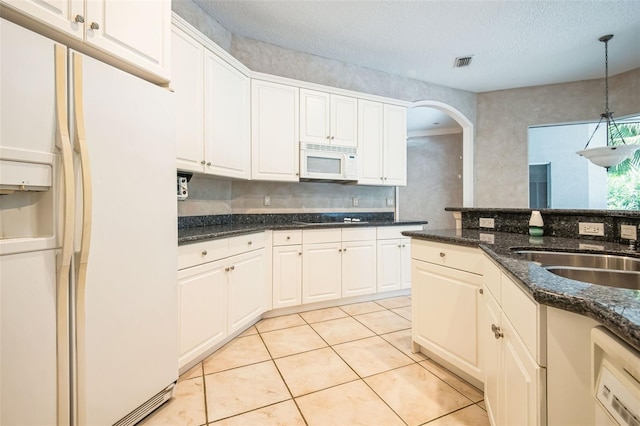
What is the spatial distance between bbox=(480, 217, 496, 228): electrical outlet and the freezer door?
2168 millimetres

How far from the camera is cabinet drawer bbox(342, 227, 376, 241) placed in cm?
313

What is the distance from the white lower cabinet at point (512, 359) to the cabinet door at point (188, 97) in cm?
207

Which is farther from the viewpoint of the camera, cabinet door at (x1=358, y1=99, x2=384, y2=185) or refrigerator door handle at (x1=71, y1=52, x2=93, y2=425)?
cabinet door at (x1=358, y1=99, x2=384, y2=185)

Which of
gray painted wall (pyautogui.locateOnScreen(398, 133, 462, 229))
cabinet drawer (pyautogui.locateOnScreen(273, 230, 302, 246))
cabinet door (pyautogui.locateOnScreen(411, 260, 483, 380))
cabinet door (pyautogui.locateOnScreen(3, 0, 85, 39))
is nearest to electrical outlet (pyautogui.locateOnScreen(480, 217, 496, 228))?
cabinet door (pyautogui.locateOnScreen(411, 260, 483, 380))

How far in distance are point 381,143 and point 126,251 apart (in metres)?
2.98

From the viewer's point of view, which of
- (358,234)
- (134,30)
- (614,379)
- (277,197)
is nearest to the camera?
(614,379)

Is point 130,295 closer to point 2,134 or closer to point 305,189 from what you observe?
point 2,134

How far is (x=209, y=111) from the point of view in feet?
7.79

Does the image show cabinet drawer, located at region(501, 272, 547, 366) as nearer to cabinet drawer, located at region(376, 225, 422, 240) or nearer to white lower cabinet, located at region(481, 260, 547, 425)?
white lower cabinet, located at region(481, 260, 547, 425)

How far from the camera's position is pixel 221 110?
8.23 ft

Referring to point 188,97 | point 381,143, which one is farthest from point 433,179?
point 188,97

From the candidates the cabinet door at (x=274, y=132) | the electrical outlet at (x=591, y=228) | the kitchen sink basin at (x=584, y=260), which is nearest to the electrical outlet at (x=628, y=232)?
the electrical outlet at (x=591, y=228)

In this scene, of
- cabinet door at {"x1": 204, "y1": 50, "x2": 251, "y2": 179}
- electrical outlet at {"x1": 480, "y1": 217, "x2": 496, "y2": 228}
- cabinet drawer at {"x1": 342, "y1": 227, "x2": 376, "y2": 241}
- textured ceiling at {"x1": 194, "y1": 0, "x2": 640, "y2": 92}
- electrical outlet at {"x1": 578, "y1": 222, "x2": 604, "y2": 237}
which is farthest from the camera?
cabinet drawer at {"x1": 342, "y1": 227, "x2": 376, "y2": 241}

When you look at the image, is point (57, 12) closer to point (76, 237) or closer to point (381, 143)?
point (76, 237)
